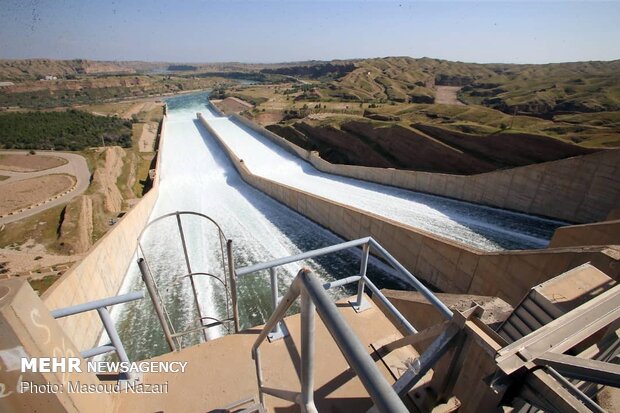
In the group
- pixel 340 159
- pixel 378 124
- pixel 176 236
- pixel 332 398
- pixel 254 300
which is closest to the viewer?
pixel 332 398

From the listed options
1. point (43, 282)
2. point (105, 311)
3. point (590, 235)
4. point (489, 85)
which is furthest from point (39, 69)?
point (590, 235)

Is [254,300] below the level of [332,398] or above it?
below

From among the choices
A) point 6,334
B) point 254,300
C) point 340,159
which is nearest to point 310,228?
point 254,300

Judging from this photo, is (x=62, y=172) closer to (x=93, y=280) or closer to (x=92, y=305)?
(x=93, y=280)

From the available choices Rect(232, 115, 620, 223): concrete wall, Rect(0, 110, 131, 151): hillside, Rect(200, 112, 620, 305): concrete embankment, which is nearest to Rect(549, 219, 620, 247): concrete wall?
Rect(200, 112, 620, 305): concrete embankment

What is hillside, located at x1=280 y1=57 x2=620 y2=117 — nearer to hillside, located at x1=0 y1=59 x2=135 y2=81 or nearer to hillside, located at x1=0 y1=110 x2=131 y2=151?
hillside, located at x1=0 y1=110 x2=131 y2=151

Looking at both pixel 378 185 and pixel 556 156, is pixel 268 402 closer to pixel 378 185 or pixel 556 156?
pixel 378 185
